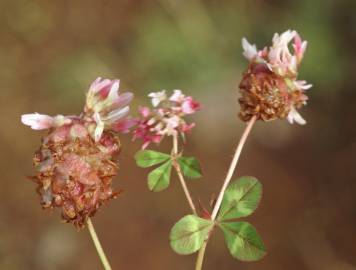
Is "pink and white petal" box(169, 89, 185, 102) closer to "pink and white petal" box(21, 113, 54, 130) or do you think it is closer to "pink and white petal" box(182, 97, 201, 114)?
"pink and white petal" box(182, 97, 201, 114)

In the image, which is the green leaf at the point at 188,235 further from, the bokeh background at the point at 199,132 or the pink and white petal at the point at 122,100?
the bokeh background at the point at 199,132

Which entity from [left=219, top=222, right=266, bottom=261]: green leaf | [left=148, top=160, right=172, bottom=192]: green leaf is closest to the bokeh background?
[left=148, top=160, right=172, bottom=192]: green leaf

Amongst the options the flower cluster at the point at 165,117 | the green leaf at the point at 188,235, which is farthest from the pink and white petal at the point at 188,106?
the green leaf at the point at 188,235

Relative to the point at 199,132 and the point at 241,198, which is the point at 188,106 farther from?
the point at 199,132

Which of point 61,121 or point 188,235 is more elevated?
point 61,121

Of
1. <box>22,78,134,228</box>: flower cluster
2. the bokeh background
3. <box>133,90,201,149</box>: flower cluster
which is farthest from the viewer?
the bokeh background

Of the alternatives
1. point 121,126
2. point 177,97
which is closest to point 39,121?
point 121,126

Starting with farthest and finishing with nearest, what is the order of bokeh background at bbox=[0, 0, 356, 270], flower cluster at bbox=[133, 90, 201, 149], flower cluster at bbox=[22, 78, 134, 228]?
bokeh background at bbox=[0, 0, 356, 270] → flower cluster at bbox=[133, 90, 201, 149] → flower cluster at bbox=[22, 78, 134, 228]
